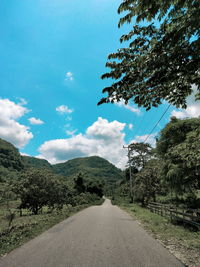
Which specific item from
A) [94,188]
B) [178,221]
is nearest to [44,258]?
[178,221]

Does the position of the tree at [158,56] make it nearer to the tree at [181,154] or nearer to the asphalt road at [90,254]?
the asphalt road at [90,254]

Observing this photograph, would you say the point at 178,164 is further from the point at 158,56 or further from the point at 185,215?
the point at 158,56

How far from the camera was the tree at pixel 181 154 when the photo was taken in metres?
8.64

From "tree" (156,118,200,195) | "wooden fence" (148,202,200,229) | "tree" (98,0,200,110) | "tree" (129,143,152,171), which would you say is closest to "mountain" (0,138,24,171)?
"tree" (129,143,152,171)

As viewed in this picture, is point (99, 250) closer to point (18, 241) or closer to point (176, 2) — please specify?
point (18, 241)

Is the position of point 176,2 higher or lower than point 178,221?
higher

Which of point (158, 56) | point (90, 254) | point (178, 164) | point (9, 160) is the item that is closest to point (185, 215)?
point (178, 164)

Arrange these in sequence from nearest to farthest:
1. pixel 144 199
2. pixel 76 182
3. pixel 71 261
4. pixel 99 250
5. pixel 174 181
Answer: pixel 71 261 → pixel 99 250 → pixel 174 181 → pixel 144 199 → pixel 76 182

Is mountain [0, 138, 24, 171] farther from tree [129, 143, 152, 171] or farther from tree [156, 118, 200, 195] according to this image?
tree [156, 118, 200, 195]

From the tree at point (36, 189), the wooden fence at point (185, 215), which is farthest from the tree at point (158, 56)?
the tree at point (36, 189)

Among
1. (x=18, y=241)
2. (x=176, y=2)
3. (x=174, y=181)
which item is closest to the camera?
(x=176, y=2)

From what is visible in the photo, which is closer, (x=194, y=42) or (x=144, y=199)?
(x=194, y=42)

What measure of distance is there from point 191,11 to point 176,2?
306 mm

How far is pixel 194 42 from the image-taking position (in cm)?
251
